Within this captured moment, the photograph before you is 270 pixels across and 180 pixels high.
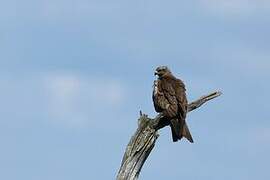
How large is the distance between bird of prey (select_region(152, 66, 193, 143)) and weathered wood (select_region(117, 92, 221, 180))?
77cm

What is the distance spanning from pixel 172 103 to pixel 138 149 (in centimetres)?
316

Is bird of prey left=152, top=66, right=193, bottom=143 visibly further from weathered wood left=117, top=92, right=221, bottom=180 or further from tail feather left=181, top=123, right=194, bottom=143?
weathered wood left=117, top=92, right=221, bottom=180

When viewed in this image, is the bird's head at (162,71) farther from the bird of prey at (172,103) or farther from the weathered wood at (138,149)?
the weathered wood at (138,149)

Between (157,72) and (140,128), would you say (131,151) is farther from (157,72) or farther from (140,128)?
(157,72)

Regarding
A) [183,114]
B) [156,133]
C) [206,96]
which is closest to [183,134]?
[183,114]

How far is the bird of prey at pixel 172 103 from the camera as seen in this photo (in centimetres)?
1379

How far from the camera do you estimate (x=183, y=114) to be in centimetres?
1387

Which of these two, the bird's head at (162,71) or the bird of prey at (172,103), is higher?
the bird's head at (162,71)

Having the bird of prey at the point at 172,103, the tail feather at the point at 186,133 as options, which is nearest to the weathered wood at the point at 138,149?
the bird of prey at the point at 172,103

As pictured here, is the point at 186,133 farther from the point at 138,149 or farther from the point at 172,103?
the point at 138,149

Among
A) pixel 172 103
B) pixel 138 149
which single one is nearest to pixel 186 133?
pixel 172 103

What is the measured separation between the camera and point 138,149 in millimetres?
11312

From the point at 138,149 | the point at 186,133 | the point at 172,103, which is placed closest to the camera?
the point at 138,149

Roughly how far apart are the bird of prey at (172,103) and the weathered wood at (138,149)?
2.54 feet
